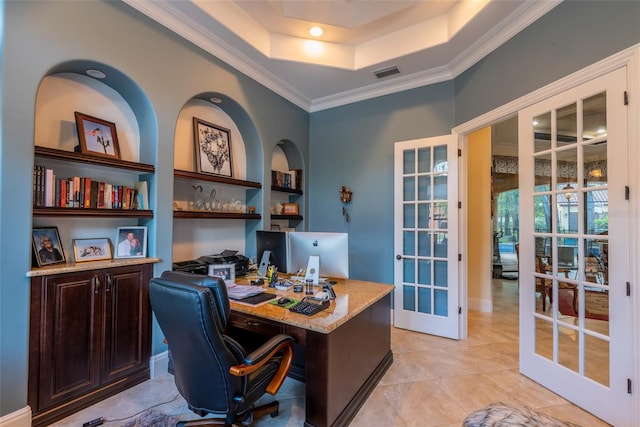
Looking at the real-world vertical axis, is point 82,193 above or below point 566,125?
below

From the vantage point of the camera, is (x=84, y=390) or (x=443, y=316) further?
(x=443, y=316)

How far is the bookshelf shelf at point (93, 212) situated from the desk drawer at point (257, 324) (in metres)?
1.21

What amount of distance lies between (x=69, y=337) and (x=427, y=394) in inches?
106

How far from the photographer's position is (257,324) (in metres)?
1.90

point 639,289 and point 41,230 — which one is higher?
point 41,230

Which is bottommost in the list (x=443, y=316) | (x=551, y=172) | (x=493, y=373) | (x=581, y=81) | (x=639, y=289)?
(x=493, y=373)

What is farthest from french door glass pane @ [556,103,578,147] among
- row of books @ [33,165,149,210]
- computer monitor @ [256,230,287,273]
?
row of books @ [33,165,149,210]

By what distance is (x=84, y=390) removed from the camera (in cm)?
201

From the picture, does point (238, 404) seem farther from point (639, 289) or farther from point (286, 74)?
point (286, 74)

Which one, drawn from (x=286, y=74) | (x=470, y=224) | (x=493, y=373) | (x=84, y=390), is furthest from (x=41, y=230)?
(x=470, y=224)

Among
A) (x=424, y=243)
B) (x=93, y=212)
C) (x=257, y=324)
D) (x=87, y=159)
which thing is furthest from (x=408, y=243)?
(x=87, y=159)

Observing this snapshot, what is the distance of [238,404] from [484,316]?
384 centimetres

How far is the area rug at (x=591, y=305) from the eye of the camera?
192 centimetres

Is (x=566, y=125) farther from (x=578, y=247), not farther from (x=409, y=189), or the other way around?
(x=409, y=189)
